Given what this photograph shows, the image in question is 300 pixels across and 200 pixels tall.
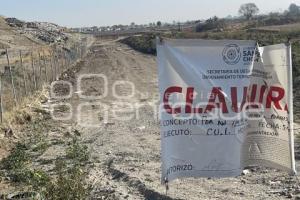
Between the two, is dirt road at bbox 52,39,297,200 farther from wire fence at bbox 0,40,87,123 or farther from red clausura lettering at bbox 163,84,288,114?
wire fence at bbox 0,40,87,123

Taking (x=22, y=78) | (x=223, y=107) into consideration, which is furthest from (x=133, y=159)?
(x=22, y=78)

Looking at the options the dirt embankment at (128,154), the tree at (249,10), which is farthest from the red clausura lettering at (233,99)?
the tree at (249,10)

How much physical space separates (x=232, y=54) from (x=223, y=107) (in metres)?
0.65

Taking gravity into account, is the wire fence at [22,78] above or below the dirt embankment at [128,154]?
above

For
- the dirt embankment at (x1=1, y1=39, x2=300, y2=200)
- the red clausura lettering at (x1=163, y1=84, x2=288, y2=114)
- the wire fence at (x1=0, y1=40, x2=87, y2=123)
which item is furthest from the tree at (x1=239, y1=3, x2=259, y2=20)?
the red clausura lettering at (x1=163, y1=84, x2=288, y2=114)

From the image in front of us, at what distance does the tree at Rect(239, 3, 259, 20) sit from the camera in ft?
477

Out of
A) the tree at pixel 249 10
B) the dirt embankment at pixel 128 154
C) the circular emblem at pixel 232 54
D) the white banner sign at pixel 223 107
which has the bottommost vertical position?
the dirt embankment at pixel 128 154

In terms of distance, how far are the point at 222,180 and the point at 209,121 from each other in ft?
6.36

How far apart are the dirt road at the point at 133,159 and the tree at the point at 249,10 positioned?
12366cm

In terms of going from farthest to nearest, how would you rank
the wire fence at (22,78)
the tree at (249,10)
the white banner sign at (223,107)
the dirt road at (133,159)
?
the tree at (249,10) < the wire fence at (22,78) < the dirt road at (133,159) < the white banner sign at (223,107)

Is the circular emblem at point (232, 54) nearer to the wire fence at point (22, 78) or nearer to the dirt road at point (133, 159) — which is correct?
the dirt road at point (133, 159)

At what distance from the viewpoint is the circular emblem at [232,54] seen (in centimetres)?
722

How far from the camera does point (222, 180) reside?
9000mm

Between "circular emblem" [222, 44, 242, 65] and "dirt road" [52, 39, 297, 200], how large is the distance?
1.90 meters
